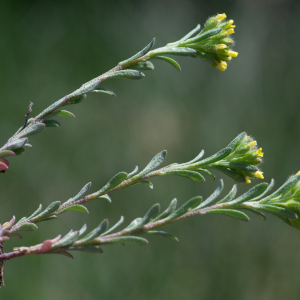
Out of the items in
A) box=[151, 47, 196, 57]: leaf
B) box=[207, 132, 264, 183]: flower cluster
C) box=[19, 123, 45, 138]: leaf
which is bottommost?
box=[207, 132, 264, 183]: flower cluster

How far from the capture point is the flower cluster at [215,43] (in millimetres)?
316

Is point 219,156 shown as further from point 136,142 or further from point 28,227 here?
point 136,142

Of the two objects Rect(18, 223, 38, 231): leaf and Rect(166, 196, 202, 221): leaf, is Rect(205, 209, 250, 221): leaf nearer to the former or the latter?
Rect(166, 196, 202, 221): leaf

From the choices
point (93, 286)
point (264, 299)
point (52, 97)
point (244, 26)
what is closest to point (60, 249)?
point (93, 286)

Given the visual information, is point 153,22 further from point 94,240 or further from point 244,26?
point 94,240

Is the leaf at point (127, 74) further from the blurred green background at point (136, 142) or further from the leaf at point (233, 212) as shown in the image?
the blurred green background at point (136, 142)

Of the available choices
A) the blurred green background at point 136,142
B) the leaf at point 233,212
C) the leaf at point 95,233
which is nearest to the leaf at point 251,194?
the leaf at point 233,212

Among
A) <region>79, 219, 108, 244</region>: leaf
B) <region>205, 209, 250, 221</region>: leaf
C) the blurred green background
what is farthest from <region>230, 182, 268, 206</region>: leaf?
the blurred green background

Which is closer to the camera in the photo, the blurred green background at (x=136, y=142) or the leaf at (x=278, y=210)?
the leaf at (x=278, y=210)

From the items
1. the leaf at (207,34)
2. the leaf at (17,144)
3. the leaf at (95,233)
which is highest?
the leaf at (207,34)

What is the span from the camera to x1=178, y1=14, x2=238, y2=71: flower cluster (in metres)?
0.32

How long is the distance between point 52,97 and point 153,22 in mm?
511

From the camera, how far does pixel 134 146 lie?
1197mm

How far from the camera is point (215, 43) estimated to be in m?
0.32
